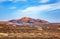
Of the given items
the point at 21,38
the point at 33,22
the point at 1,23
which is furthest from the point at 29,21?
the point at 21,38

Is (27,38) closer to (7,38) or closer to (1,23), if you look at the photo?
(7,38)

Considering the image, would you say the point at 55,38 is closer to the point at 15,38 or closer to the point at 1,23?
the point at 15,38

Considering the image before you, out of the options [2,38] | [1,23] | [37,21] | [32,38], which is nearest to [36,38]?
[32,38]

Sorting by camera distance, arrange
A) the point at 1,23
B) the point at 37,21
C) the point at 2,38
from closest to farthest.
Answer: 1. the point at 2,38
2. the point at 1,23
3. the point at 37,21

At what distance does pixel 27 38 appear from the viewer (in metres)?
38.6

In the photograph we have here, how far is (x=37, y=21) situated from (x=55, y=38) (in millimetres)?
48098

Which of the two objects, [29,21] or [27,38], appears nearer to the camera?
[27,38]

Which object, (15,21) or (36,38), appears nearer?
(36,38)

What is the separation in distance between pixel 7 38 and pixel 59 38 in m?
9.31

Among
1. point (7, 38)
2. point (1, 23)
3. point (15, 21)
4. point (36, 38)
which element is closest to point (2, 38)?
point (7, 38)

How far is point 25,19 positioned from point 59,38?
53662 mm

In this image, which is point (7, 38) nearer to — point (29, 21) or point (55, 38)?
point (55, 38)

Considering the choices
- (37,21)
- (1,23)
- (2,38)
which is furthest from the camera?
(37,21)

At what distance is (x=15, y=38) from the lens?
125 feet
